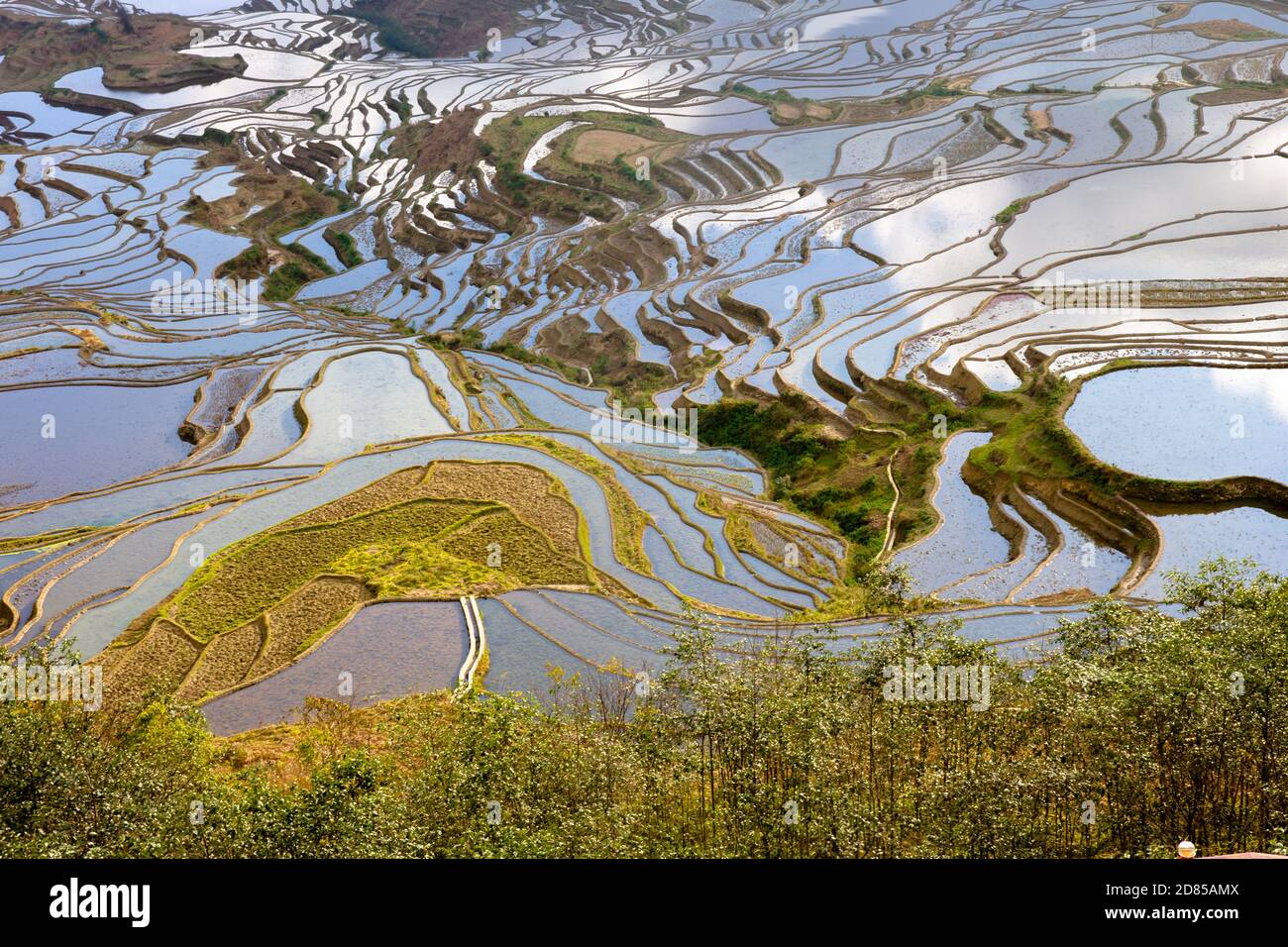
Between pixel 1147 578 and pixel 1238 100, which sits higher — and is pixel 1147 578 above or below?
below

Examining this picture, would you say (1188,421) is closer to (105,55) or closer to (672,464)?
(672,464)

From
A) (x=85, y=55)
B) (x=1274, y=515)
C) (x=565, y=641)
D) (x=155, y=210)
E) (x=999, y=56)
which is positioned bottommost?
(x=565, y=641)

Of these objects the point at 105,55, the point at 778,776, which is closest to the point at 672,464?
the point at 778,776

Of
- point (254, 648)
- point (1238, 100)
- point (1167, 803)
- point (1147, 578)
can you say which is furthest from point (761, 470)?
point (1238, 100)

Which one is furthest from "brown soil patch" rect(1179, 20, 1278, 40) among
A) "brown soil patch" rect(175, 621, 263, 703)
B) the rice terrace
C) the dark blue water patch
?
"brown soil patch" rect(175, 621, 263, 703)

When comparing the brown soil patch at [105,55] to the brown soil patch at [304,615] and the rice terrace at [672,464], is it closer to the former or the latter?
the rice terrace at [672,464]

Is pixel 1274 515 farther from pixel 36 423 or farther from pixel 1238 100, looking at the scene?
pixel 1238 100
